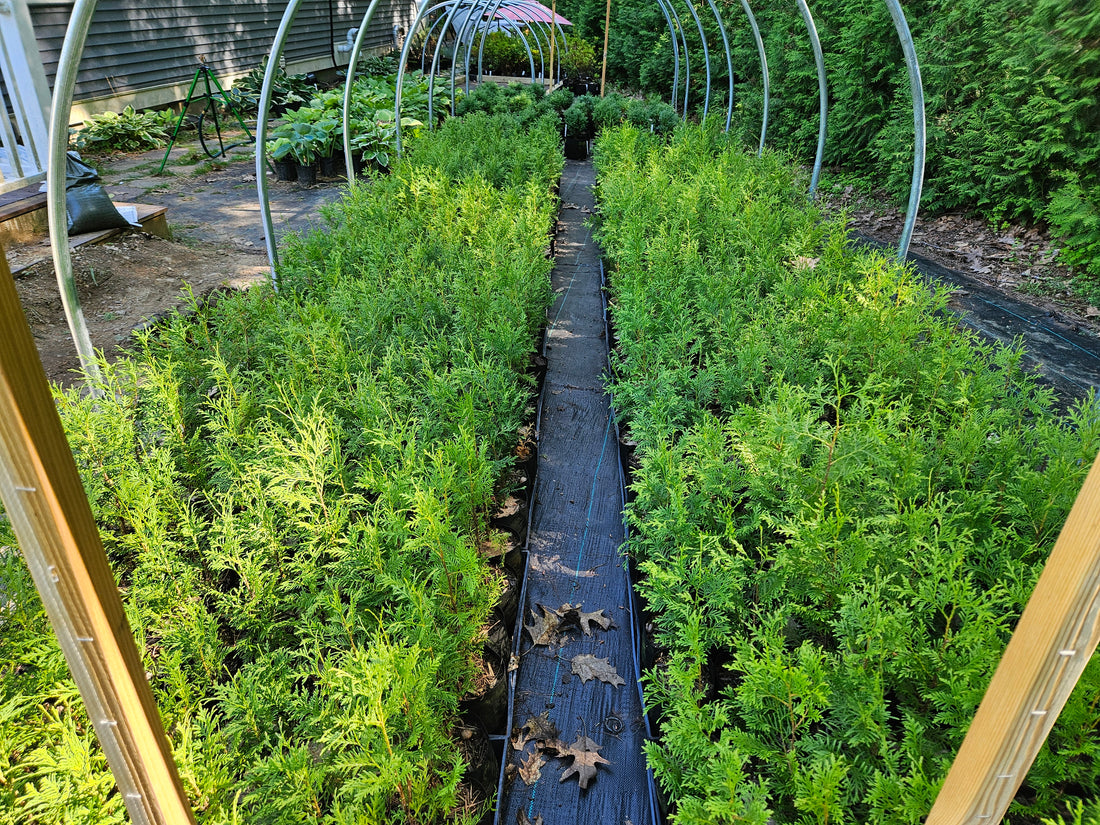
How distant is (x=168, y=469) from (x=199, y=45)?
523 inches

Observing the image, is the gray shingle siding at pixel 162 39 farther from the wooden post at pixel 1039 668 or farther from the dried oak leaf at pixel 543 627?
the wooden post at pixel 1039 668

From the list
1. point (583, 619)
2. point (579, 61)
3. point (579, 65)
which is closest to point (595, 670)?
point (583, 619)

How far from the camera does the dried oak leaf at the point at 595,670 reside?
9.46 ft

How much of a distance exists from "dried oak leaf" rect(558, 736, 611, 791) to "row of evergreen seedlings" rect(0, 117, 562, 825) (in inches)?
23.1

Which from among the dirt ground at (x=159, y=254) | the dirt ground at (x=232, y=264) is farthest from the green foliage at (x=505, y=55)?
the dirt ground at (x=232, y=264)

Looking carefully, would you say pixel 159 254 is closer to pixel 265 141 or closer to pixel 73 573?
pixel 265 141

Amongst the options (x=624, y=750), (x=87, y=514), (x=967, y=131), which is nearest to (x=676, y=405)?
(x=624, y=750)

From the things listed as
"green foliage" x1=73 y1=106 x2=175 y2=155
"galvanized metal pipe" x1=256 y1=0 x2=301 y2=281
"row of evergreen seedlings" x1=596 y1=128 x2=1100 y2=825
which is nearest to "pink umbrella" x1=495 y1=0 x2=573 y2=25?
"green foliage" x1=73 y1=106 x2=175 y2=155

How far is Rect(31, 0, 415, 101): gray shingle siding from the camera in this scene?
953cm

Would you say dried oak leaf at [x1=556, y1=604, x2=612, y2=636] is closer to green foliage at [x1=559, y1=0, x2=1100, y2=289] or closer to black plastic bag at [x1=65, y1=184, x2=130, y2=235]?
black plastic bag at [x1=65, y1=184, x2=130, y2=235]

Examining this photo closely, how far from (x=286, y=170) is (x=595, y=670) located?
385 inches

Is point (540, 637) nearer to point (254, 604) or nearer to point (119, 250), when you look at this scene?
point (254, 604)

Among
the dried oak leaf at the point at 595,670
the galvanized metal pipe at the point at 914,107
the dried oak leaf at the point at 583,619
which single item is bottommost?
the dried oak leaf at the point at 595,670

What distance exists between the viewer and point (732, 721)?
2115 millimetres
